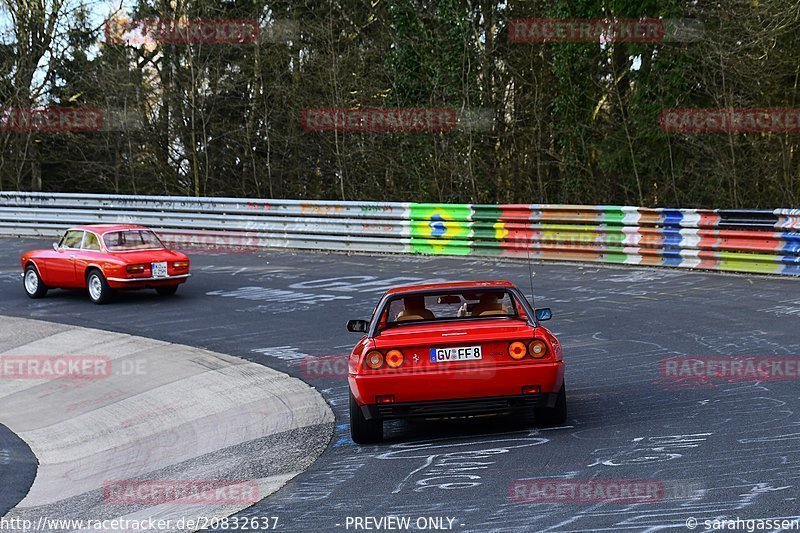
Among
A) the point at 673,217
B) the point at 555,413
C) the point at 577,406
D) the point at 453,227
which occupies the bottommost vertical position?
the point at 577,406

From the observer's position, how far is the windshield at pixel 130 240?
18.4 metres

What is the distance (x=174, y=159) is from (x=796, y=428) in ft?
97.1

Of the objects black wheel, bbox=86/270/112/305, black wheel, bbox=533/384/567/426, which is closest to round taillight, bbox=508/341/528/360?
black wheel, bbox=533/384/567/426

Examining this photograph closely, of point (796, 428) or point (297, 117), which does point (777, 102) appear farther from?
point (796, 428)

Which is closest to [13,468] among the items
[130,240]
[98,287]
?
[98,287]

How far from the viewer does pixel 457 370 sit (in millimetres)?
8172

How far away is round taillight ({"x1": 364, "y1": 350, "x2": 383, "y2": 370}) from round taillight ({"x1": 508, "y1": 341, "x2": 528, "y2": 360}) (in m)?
0.96

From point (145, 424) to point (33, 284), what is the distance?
8.48 m

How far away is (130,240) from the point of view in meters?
18.7

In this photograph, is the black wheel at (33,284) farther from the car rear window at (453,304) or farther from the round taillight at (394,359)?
the round taillight at (394,359)

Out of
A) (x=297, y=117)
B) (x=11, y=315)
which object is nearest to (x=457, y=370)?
(x=11, y=315)

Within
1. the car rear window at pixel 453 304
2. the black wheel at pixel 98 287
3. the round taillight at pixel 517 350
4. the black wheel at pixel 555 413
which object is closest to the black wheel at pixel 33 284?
the black wheel at pixel 98 287

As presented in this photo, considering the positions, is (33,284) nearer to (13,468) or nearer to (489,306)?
(13,468)

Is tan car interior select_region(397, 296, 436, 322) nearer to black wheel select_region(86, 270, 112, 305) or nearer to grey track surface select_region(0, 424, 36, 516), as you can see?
grey track surface select_region(0, 424, 36, 516)
